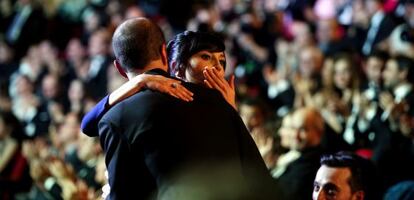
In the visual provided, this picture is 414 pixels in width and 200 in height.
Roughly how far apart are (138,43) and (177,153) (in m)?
0.47

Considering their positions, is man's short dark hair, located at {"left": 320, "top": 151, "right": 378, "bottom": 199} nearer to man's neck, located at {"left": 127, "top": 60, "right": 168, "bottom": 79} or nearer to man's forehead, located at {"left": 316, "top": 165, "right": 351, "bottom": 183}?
man's forehead, located at {"left": 316, "top": 165, "right": 351, "bottom": 183}

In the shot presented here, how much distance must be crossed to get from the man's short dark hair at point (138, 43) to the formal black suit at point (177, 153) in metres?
0.16

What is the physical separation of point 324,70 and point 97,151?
1999mm

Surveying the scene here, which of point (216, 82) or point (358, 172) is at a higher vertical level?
point (216, 82)

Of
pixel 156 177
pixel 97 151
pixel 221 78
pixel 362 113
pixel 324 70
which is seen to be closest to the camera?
pixel 156 177

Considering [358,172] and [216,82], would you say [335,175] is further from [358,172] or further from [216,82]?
[216,82]

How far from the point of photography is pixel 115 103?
12.6ft

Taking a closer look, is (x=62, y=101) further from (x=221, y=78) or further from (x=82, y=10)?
(x=221, y=78)

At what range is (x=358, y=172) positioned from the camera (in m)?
4.71

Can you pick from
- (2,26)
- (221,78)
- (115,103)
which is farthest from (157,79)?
(2,26)

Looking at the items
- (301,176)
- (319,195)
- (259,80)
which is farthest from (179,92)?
(259,80)

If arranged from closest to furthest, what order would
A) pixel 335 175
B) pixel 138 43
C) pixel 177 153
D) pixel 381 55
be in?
pixel 177 153
pixel 138 43
pixel 335 175
pixel 381 55

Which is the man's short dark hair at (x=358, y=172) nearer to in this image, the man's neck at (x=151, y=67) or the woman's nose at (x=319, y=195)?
the woman's nose at (x=319, y=195)

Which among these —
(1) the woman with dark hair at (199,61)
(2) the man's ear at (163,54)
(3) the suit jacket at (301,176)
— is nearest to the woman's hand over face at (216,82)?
(1) the woman with dark hair at (199,61)
